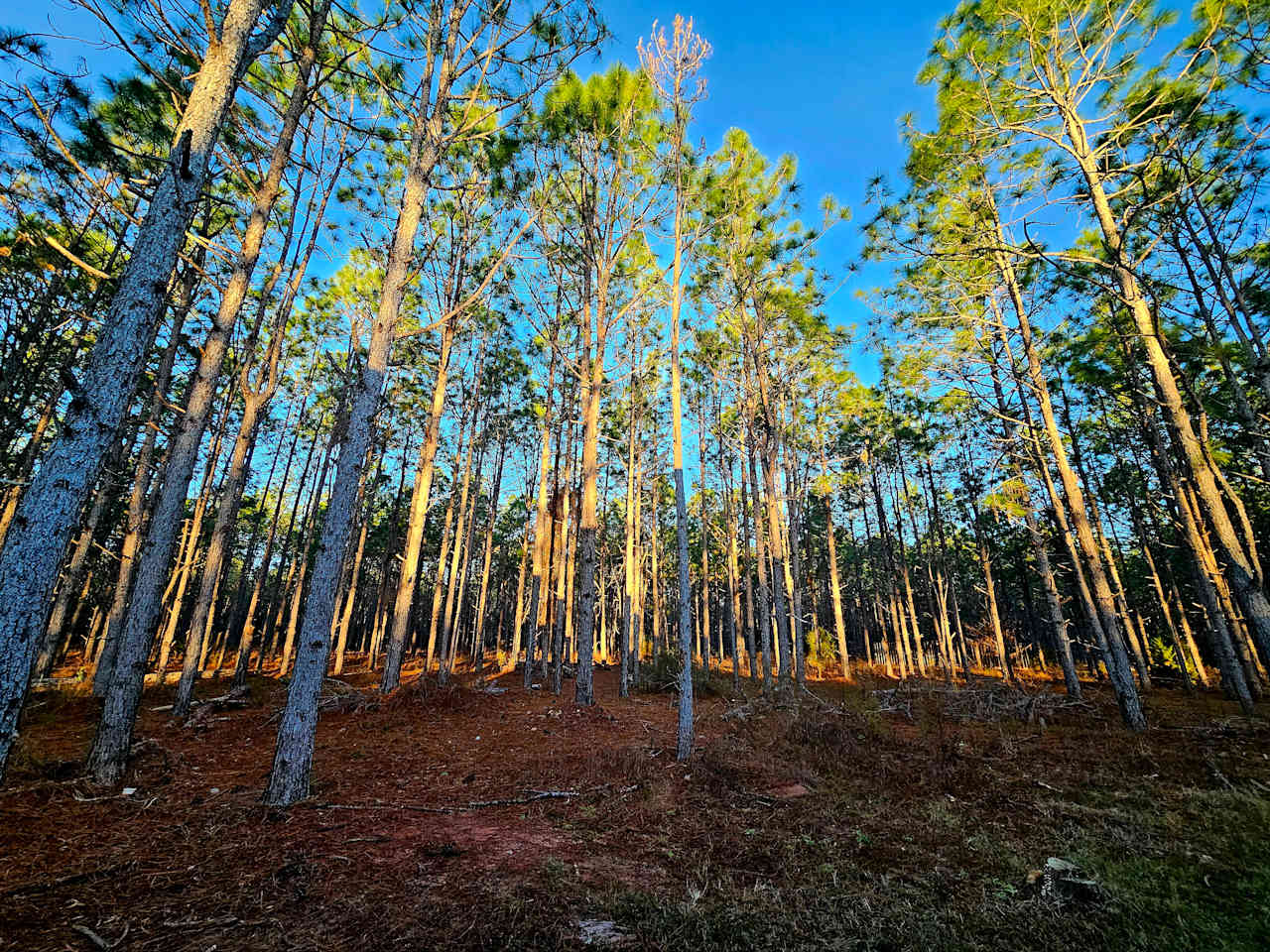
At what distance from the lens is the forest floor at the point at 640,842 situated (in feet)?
9.84

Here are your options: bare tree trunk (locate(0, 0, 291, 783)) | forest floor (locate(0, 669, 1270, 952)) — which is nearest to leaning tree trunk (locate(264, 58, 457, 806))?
forest floor (locate(0, 669, 1270, 952))

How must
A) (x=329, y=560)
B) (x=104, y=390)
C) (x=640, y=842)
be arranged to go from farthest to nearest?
(x=329, y=560)
(x=640, y=842)
(x=104, y=390)

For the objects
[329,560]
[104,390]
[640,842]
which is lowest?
[640,842]

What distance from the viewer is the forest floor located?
9.84 feet

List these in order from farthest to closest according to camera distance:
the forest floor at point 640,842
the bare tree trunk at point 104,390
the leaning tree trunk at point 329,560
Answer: the leaning tree trunk at point 329,560 → the forest floor at point 640,842 → the bare tree trunk at point 104,390

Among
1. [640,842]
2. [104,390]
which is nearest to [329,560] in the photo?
[104,390]

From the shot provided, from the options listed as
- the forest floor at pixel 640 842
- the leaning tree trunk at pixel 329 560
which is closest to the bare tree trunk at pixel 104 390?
the forest floor at pixel 640 842

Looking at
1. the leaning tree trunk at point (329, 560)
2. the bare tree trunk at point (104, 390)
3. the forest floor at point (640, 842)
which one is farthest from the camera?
the leaning tree trunk at point (329, 560)

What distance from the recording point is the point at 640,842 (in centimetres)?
461

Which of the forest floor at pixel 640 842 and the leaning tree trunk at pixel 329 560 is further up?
the leaning tree trunk at pixel 329 560

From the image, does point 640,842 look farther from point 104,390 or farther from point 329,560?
point 104,390

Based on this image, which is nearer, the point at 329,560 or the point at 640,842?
the point at 640,842

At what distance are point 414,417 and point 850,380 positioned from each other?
17.3 metres

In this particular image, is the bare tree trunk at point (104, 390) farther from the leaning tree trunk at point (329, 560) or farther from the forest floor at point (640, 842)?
the leaning tree trunk at point (329, 560)
